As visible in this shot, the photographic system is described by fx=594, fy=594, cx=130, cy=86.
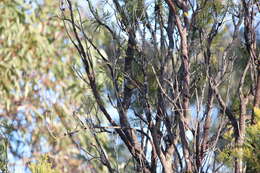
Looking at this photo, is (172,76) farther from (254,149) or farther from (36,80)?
(36,80)

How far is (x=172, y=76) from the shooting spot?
1964 mm

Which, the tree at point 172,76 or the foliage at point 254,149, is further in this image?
the tree at point 172,76

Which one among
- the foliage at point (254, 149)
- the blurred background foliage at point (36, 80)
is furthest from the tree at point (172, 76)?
the blurred background foliage at point (36, 80)

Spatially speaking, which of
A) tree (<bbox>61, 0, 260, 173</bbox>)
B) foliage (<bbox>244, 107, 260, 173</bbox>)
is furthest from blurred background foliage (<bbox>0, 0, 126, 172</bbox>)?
foliage (<bbox>244, 107, 260, 173</bbox>)

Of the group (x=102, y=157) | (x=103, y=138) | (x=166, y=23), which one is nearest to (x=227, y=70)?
(x=166, y=23)

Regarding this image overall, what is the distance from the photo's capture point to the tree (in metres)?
1.86

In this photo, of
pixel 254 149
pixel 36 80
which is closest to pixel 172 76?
pixel 254 149

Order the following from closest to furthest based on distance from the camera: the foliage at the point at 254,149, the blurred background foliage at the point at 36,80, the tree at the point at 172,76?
the foliage at the point at 254,149 → the tree at the point at 172,76 → the blurred background foliage at the point at 36,80

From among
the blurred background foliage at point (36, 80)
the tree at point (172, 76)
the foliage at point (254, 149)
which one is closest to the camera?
the foliage at point (254, 149)


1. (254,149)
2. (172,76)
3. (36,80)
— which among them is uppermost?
(36,80)

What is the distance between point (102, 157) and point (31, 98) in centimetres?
275

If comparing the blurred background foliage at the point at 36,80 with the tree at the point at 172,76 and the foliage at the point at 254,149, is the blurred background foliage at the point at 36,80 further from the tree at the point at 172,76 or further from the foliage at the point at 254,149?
the foliage at the point at 254,149

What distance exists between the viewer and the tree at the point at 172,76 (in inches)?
73.0

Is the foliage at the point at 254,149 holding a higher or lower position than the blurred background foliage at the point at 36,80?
lower
